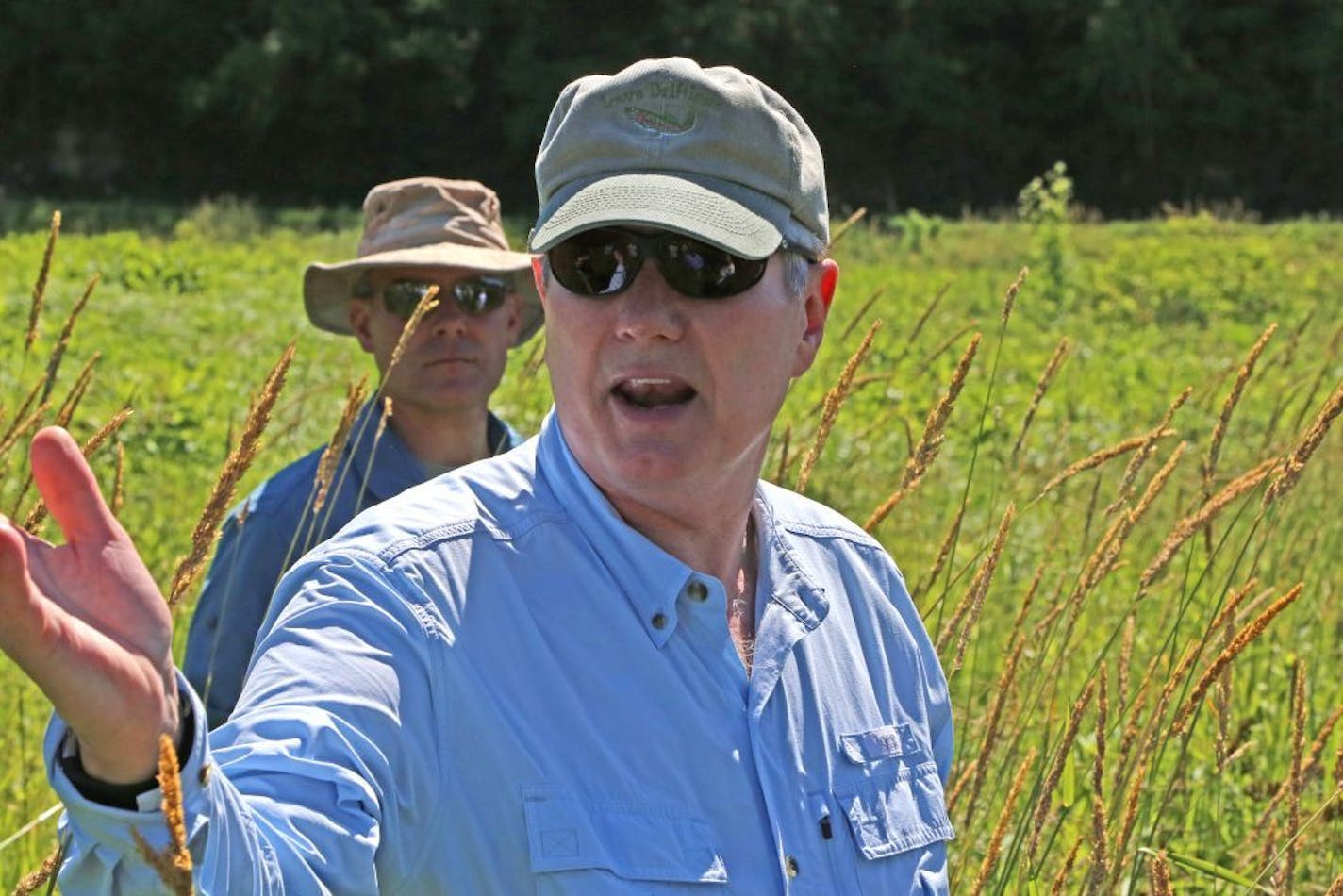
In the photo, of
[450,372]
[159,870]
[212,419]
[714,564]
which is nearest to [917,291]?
[212,419]

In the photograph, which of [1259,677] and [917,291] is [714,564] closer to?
[1259,677]

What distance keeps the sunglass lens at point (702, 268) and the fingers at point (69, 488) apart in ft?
2.92

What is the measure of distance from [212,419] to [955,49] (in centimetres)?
3870

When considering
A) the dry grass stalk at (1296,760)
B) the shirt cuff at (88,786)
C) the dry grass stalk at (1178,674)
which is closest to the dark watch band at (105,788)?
the shirt cuff at (88,786)

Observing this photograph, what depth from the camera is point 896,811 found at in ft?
6.74

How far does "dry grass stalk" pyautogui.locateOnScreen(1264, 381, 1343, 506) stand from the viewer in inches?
81.7

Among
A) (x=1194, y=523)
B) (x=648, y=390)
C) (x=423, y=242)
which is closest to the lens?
(x=648, y=390)

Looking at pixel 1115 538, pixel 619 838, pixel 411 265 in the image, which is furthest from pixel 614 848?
pixel 411 265

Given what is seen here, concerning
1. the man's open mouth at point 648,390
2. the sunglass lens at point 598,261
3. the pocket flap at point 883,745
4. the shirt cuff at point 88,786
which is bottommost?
the pocket flap at point 883,745

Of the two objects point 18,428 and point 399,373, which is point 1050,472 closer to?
point 399,373

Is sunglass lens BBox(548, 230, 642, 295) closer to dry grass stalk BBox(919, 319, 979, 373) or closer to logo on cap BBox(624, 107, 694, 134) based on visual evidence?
→ logo on cap BBox(624, 107, 694, 134)

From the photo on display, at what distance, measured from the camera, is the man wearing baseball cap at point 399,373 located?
3.29m

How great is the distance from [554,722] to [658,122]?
0.69 m

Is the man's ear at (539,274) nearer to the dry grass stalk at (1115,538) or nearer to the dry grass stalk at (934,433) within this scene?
the dry grass stalk at (934,433)
